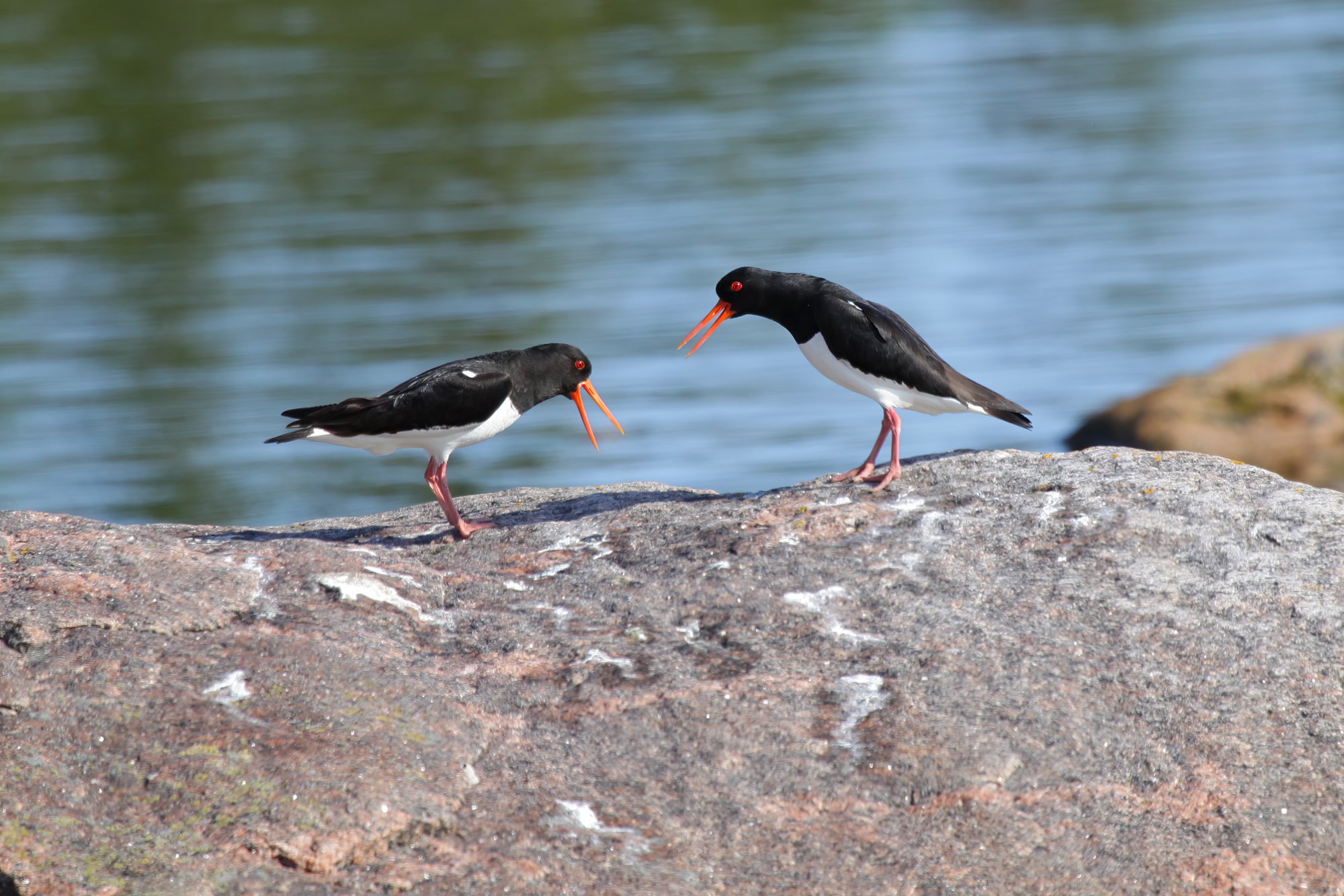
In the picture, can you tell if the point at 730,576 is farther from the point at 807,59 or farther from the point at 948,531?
the point at 807,59

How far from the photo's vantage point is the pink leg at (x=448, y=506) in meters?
6.48

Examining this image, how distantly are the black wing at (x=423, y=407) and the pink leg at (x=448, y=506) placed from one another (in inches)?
8.9

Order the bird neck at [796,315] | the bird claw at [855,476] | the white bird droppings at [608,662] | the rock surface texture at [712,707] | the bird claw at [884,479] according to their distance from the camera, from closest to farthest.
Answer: the rock surface texture at [712,707]
the white bird droppings at [608,662]
the bird claw at [884,479]
the bird claw at [855,476]
the bird neck at [796,315]

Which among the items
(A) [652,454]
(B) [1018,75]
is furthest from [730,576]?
(B) [1018,75]

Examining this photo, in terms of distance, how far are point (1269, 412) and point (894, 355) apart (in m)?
7.74

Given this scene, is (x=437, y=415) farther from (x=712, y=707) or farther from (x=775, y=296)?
(x=712, y=707)

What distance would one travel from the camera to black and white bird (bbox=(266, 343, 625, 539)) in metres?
6.67

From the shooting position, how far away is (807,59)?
34.7 m

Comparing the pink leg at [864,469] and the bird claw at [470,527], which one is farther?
the pink leg at [864,469]

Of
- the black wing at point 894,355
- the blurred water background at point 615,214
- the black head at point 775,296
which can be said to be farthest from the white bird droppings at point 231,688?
the blurred water background at point 615,214

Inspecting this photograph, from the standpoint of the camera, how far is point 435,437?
678cm

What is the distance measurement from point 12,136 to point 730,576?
2930 cm

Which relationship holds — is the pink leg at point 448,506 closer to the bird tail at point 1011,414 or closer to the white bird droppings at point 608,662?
the white bird droppings at point 608,662

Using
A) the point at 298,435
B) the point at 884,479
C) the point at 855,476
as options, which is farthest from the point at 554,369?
the point at 884,479
